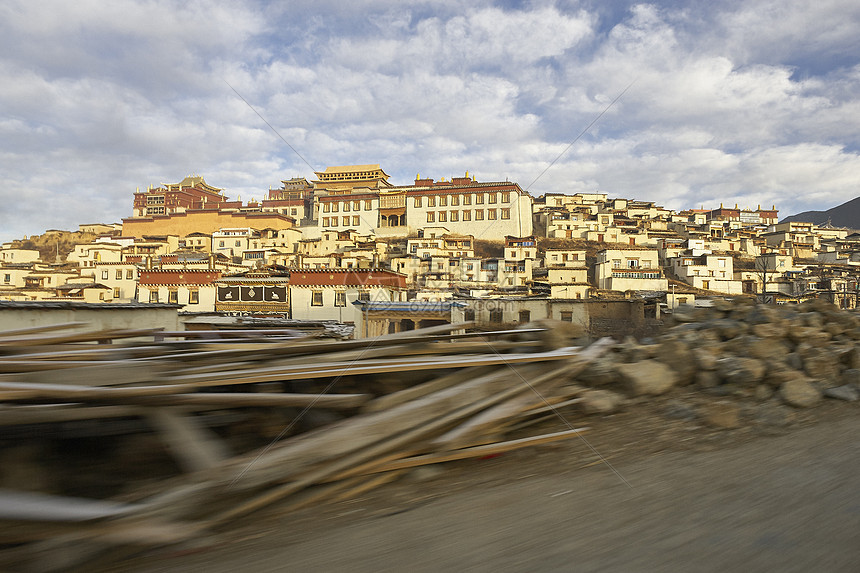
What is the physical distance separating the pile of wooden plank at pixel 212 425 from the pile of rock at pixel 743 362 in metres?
1.14

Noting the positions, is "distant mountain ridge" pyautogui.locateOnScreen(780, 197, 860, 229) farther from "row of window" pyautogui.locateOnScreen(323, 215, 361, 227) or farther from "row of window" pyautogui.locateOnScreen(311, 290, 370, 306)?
"row of window" pyautogui.locateOnScreen(311, 290, 370, 306)

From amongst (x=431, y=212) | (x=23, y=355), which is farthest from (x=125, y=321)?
(x=431, y=212)

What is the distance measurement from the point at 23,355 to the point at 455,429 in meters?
2.97

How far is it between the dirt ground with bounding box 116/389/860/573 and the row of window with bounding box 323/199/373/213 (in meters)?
70.5

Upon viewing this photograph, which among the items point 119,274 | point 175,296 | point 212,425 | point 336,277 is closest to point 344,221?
point 119,274

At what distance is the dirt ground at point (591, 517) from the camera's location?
2.17m

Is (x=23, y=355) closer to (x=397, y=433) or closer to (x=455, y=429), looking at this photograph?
(x=397, y=433)

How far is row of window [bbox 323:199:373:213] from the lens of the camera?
7225cm

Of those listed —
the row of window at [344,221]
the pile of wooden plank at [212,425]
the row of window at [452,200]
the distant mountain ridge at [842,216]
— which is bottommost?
the pile of wooden plank at [212,425]

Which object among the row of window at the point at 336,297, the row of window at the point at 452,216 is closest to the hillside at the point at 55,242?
the row of window at the point at 452,216

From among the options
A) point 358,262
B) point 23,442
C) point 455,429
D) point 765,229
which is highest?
point 765,229

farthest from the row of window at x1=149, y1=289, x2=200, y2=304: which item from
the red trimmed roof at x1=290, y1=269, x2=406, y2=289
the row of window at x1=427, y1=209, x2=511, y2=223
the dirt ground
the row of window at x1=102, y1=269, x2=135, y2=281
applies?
the dirt ground

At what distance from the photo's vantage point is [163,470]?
284cm

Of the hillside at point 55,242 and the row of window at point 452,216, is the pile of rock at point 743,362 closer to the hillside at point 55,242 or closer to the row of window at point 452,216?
the row of window at point 452,216
